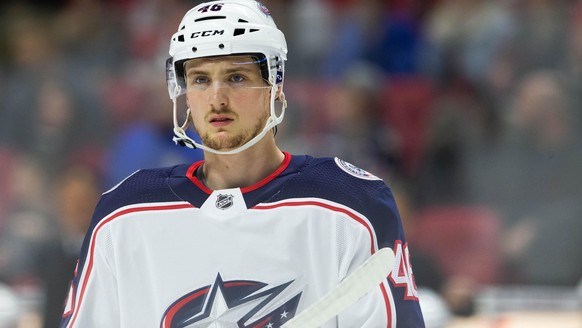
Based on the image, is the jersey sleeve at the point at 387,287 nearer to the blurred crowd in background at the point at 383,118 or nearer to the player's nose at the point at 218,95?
the player's nose at the point at 218,95

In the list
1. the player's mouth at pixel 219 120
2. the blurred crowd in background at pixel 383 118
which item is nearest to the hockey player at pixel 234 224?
the player's mouth at pixel 219 120

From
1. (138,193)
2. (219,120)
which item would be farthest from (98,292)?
(219,120)

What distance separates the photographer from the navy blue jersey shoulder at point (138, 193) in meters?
2.17

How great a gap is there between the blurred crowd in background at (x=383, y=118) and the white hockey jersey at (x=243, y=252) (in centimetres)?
193

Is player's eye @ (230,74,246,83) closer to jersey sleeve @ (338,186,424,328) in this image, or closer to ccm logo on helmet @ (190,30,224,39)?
Answer: ccm logo on helmet @ (190,30,224,39)

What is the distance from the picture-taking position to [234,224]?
210cm

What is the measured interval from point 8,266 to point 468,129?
6.57 ft

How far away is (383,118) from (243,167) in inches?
107

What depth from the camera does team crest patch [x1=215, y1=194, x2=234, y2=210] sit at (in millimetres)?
2117

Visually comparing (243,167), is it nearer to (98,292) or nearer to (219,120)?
(219,120)

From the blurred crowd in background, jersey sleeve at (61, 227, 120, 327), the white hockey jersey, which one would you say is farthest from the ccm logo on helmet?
the blurred crowd in background

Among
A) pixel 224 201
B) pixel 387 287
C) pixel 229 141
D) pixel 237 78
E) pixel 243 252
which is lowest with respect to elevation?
pixel 387 287

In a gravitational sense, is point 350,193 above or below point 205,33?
below

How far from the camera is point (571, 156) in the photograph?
442cm
